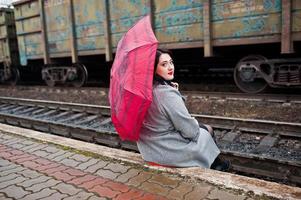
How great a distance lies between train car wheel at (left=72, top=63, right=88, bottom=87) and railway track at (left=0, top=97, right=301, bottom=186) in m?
3.32

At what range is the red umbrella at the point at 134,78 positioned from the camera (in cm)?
265

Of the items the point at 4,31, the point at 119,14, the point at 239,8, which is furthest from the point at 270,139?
the point at 4,31

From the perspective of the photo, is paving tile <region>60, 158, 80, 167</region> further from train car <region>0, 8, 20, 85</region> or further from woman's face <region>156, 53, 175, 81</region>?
train car <region>0, 8, 20, 85</region>

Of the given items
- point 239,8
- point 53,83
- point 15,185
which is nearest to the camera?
point 15,185

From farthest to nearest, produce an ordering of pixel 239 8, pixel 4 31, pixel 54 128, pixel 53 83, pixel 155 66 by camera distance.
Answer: pixel 4 31
pixel 53 83
pixel 239 8
pixel 54 128
pixel 155 66

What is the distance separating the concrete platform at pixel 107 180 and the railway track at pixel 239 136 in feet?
3.31

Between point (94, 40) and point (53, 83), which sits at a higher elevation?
point (94, 40)

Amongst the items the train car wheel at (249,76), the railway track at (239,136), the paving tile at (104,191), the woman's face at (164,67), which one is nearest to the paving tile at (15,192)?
the paving tile at (104,191)

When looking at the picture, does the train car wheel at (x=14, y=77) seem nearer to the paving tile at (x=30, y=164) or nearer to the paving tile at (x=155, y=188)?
the paving tile at (x=30, y=164)

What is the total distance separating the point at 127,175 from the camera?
3.10 meters

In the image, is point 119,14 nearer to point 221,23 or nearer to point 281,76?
point 221,23

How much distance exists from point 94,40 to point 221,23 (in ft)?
14.4

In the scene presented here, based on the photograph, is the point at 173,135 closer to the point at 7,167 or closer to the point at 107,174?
the point at 107,174

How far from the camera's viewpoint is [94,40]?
1006cm
